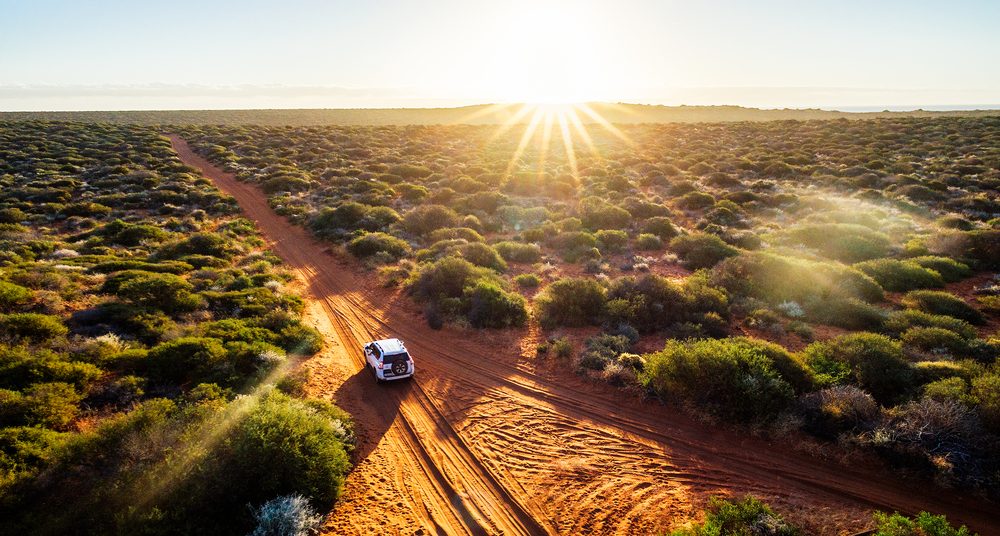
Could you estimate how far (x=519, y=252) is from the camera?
2297 cm

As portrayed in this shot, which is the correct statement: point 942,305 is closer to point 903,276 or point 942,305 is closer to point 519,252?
point 903,276

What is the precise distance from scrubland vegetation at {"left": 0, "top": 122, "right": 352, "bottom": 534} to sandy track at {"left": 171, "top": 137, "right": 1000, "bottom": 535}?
1155 mm

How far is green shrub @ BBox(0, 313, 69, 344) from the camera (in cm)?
1145

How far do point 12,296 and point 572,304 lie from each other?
60.8 feet

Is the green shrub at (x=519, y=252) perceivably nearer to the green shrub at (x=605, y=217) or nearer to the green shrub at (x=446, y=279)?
the green shrub at (x=446, y=279)

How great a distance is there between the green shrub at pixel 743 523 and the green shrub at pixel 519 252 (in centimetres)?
1583

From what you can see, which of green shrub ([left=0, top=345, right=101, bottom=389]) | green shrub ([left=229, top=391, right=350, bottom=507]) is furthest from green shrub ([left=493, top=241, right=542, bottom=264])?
green shrub ([left=0, top=345, right=101, bottom=389])

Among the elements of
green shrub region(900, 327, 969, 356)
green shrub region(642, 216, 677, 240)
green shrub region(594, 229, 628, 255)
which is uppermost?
green shrub region(642, 216, 677, 240)

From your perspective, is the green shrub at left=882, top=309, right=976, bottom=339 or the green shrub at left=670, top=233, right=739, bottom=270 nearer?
the green shrub at left=882, top=309, right=976, bottom=339

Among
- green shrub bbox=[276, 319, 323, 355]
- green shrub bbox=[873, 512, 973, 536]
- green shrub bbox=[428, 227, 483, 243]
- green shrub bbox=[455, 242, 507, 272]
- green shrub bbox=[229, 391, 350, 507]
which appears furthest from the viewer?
green shrub bbox=[428, 227, 483, 243]

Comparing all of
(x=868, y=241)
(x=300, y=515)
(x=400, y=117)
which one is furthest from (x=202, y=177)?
(x=400, y=117)

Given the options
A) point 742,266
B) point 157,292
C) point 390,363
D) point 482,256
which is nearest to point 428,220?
point 482,256

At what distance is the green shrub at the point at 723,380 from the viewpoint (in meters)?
10.3

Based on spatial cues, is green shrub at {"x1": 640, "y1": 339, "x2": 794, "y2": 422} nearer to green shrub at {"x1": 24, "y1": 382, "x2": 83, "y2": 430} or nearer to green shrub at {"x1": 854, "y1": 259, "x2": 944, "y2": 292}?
green shrub at {"x1": 854, "y1": 259, "x2": 944, "y2": 292}
